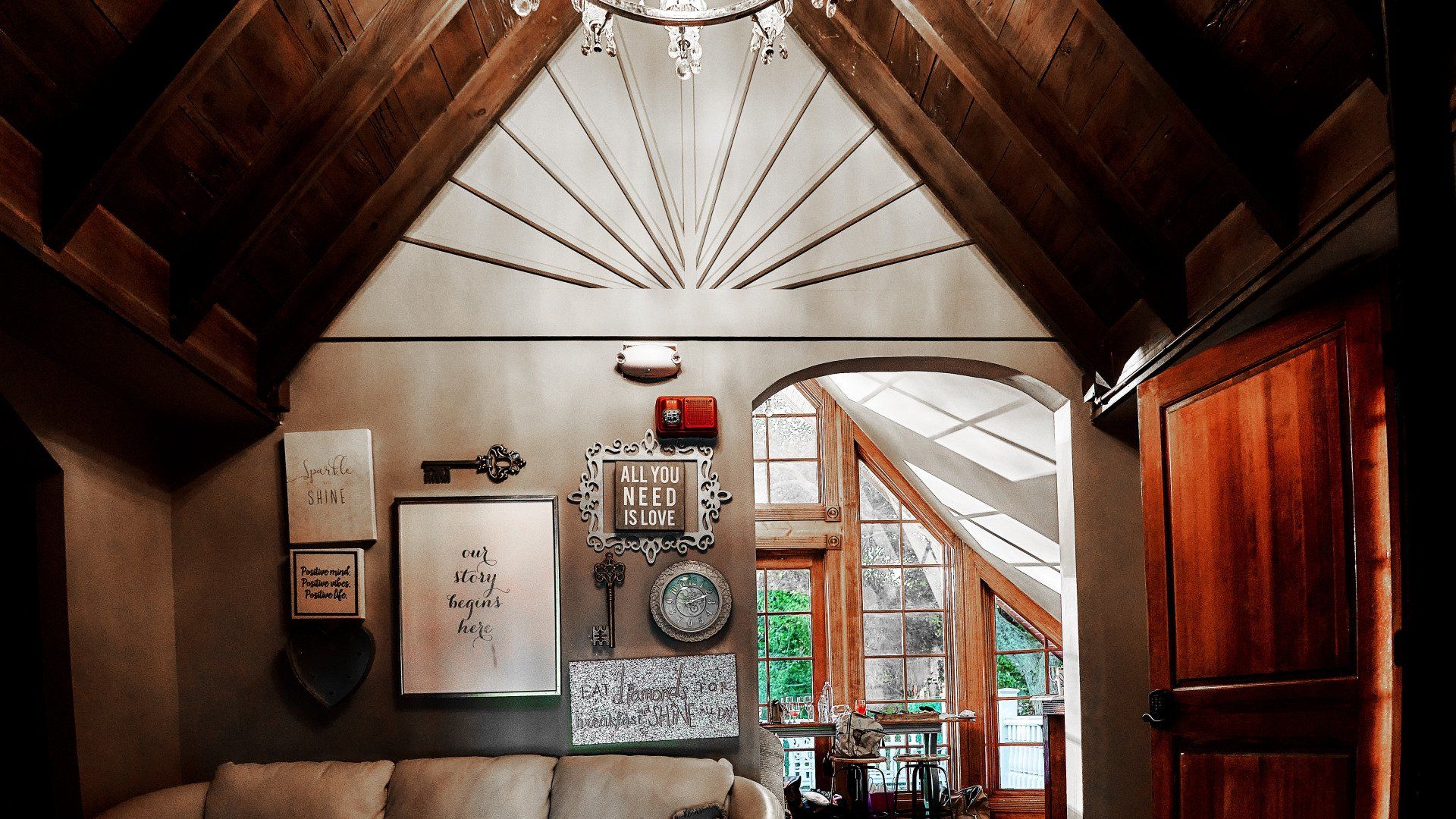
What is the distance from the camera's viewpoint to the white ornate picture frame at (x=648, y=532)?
3553 mm

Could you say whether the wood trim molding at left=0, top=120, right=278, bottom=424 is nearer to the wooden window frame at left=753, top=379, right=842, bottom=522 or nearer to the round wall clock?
the round wall clock

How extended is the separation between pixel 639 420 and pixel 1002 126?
160 centimetres

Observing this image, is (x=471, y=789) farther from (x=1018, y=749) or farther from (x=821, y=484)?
(x=1018, y=749)

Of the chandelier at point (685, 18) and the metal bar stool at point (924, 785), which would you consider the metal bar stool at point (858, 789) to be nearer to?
the metal bar stool at point (924, 785)

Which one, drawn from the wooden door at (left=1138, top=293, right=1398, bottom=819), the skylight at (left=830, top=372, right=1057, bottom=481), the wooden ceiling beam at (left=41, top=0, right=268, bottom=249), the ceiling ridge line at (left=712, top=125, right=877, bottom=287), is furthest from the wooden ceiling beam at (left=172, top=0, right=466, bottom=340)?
the skylight at (left=830, top=372, right=1057, bottom=481)

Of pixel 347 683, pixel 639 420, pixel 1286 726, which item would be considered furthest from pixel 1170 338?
pixel 347 683

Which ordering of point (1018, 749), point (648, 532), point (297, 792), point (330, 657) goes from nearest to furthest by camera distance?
point (297, 792) → point (330, 657) → point (648, 532) → point (1018, 749)

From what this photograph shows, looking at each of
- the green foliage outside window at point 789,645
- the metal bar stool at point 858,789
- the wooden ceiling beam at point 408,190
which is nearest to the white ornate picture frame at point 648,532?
the wooden ceiling beam at point 408,190

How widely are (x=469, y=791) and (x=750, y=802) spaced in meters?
0.91

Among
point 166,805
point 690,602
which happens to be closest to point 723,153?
point 690,602

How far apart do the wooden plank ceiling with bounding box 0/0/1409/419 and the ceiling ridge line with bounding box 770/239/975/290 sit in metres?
0.10

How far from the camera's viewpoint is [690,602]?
352 cm

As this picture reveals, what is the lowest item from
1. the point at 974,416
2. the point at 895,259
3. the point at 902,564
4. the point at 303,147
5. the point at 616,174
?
the point at 902,564

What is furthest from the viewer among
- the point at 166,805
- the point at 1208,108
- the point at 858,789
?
the point at 858,789
